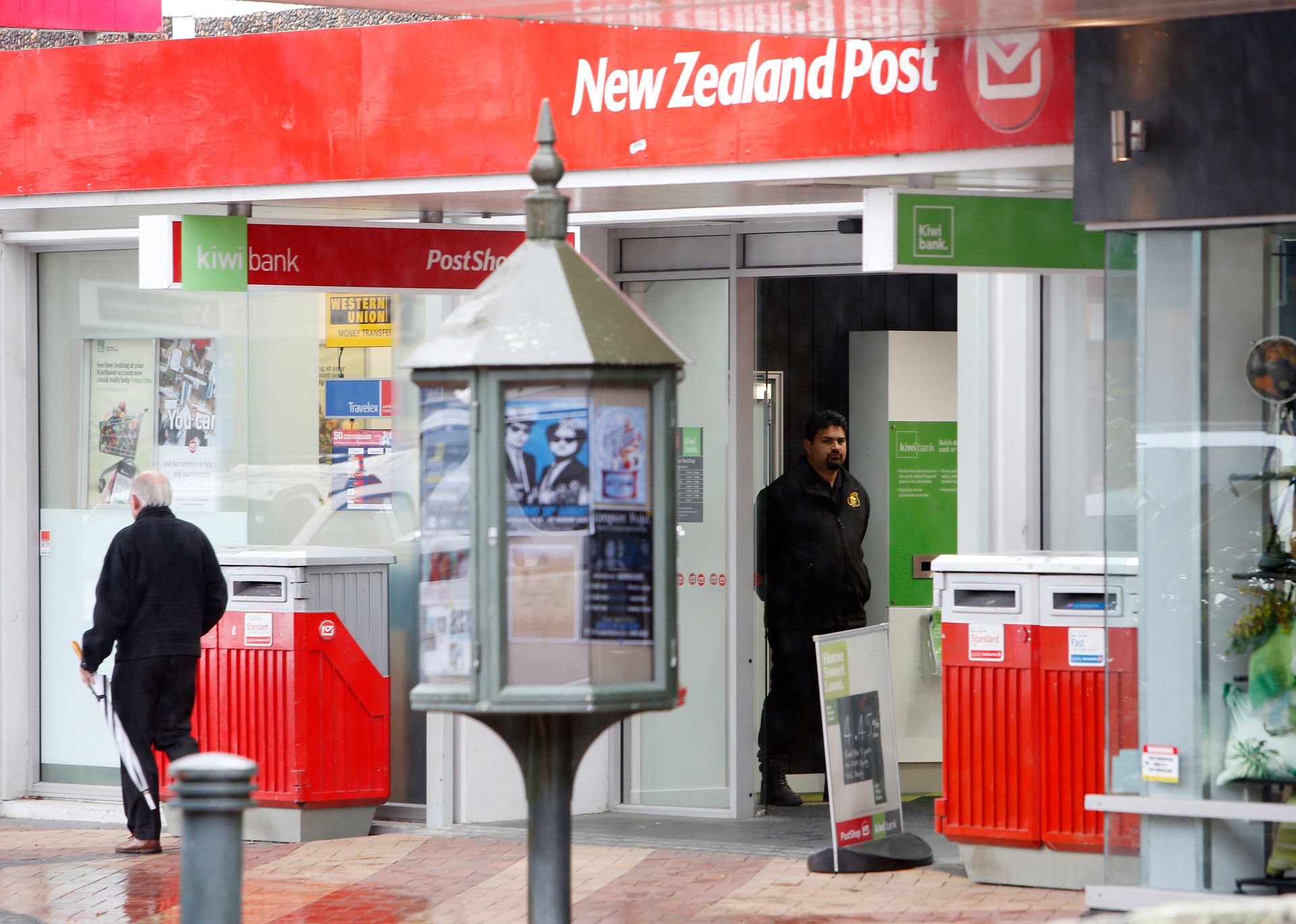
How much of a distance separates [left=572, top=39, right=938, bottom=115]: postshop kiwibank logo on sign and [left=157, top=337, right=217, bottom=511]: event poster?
2953 millimetres

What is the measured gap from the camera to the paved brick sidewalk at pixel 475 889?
699cm

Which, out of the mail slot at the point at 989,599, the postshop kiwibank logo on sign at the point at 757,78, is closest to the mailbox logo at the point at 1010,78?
the postshop kiwibank logo on sign at the point at 757,78

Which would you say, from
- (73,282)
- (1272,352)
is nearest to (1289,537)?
(1272,352)

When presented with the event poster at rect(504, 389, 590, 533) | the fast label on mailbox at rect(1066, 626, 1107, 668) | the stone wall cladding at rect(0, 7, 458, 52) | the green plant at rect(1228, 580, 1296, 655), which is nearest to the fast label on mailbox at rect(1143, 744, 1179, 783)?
the green plant at rect(1228, 580, 1296, 655)

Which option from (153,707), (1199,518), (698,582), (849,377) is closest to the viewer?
(1199,518)

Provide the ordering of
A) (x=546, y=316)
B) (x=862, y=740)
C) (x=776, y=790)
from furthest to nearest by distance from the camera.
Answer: (x=776, y=790), (x=862, y=740), (x=546, y=316)

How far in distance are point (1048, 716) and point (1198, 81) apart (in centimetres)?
254

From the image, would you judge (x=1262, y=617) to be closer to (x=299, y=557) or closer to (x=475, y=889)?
(x=475, y=889)

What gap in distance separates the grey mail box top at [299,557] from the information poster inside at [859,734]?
2.48 m

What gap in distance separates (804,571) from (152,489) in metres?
3.32

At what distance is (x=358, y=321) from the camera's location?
937 centimetres

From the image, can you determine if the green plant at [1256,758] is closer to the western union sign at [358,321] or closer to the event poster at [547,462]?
the event poster at [547,462]

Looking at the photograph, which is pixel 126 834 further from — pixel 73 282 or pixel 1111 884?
pixel 1111 884

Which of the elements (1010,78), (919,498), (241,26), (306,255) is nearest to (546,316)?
(1010,78)
